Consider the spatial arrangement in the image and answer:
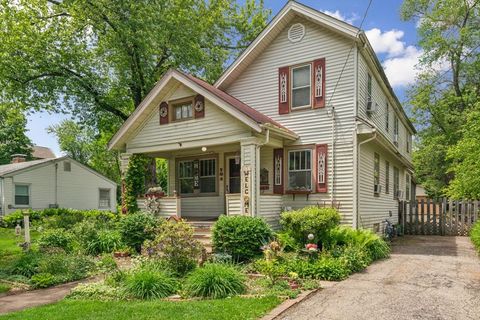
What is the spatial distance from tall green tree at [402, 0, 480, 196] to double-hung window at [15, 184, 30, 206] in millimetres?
29245

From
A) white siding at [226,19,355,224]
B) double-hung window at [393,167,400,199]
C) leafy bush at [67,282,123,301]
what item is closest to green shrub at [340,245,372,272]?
white siding at [226,19,355,224]

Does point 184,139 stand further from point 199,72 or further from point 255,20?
point 255,20

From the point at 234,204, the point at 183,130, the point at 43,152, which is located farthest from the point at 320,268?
the point at 43,152

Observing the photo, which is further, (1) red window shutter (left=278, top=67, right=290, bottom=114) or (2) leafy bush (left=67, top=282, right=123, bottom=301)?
(1) red window shutter (left=278, top=67, right=290, bottom=114)

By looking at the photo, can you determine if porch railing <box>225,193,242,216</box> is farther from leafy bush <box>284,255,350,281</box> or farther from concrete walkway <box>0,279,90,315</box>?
concrete walkway <box>0,279,90,315</box>

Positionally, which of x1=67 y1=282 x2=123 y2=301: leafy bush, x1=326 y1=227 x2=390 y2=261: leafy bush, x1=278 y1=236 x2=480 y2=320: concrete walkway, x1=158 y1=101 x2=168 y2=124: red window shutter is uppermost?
x1=158 y1=101 x2=168 y2=124: red window shutter

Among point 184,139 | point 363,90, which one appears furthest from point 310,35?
point 184,139

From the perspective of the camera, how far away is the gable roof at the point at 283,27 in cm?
1146

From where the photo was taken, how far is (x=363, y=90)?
12.3 metres

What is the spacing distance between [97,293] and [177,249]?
1.76 metres

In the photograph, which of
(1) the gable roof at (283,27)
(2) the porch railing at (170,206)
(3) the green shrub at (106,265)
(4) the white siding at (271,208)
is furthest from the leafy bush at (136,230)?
(1) the gable roof at (283,27)

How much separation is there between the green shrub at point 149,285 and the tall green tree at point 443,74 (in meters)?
25.1

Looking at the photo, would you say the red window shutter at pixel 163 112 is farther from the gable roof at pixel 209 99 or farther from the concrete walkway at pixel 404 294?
the concrete walkway at pixel 404 294

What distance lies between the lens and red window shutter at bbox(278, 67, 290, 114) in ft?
42.1
